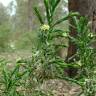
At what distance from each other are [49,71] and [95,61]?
2.31 ft

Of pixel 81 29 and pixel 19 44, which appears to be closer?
pixel 81 29

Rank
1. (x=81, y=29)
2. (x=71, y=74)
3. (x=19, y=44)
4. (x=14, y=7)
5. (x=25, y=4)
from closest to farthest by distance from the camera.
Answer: (x=81, y=29) → (x=71, y=74) → (x=19, y=44) → (x=25, y=4) → (x=14, y=7)

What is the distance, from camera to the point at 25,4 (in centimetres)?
4584

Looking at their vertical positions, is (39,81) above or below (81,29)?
below

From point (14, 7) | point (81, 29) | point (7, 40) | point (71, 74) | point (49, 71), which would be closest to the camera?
point (49, 71)

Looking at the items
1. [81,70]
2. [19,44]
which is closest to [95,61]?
[81,70]

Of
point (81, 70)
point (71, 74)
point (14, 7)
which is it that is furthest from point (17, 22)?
point (81, 70)

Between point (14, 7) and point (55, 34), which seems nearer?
point (55, 34)

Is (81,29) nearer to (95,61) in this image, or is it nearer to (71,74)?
(95,61)

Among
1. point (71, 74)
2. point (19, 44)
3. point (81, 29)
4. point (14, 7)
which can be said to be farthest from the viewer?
point (14, 7)

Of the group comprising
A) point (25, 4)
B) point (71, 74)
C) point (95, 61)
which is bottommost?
point (71, 74)

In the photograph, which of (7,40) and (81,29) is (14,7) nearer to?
(7,40)

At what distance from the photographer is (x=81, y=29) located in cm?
451

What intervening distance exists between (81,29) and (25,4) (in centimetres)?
4173
